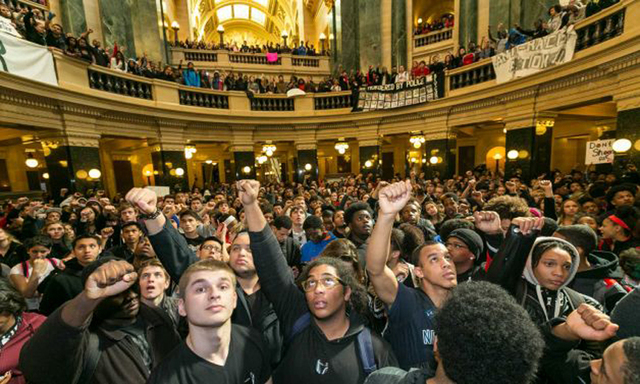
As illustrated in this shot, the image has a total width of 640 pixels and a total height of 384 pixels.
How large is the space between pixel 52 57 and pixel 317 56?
55.9ft

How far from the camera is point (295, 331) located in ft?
6.98

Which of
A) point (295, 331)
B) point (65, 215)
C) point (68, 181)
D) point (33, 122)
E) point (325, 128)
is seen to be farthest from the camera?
point (325, 128)

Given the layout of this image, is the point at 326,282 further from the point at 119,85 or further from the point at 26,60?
the point at 119,85

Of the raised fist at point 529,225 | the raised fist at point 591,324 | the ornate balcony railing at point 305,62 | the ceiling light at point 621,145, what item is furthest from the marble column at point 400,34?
the raised fist at point 591,324

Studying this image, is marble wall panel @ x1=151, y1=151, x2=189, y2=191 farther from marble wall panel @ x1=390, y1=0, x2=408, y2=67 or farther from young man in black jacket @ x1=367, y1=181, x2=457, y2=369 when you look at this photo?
marble wall panel @ x1=390, y1=0, x2=408, y2=67

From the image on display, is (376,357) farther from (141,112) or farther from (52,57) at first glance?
(141,112)

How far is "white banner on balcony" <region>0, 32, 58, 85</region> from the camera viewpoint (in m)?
6.65

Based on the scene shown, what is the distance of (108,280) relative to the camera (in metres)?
1.53

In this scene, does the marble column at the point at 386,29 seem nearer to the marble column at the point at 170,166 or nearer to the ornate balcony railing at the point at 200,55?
the ornate balcony railing at the point at 200,55

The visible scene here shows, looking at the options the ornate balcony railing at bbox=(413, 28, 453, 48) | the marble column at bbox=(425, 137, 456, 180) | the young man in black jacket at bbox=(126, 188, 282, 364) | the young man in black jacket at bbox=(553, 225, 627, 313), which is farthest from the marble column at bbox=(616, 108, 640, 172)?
the ornate balcony railing at bbox=(413, 28, 453, 48)

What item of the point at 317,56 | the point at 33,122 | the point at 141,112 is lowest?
the point at 33,122

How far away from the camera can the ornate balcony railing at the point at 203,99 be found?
12.8 meters

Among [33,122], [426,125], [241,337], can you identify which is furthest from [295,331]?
[426,125]

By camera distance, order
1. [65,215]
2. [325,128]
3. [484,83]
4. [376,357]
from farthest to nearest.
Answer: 1. [325,128]
2. [484,83]
3. [65,215]
4. [376,357]
